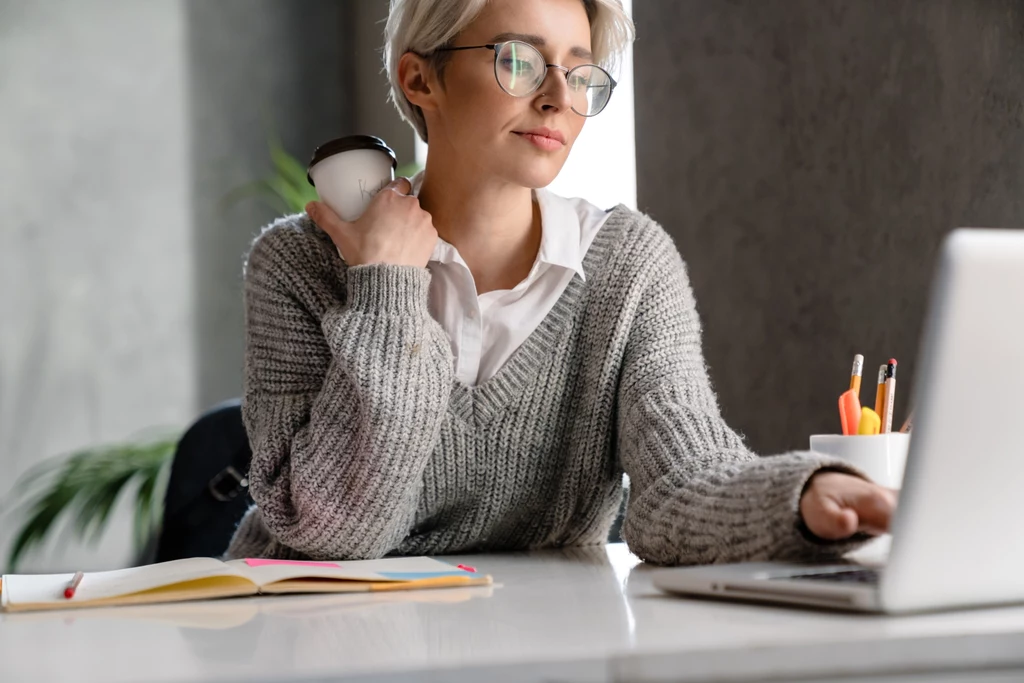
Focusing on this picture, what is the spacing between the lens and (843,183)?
1.74 metres

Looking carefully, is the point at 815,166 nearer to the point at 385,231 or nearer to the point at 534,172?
the point at 534,172

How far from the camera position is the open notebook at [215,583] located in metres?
0.88

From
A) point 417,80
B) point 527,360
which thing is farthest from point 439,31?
point 527,360

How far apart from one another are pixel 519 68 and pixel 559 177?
5.53 feet

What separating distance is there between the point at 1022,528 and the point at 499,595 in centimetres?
38

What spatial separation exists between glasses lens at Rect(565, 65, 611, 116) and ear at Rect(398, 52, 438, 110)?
20 cm

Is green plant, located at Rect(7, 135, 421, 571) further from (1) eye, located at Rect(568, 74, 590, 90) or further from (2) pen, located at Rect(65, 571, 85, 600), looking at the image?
(2) pen, located at Rect(65, 571, 85, 600)

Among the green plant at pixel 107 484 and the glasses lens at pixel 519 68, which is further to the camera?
the green plant at pixel 107 484

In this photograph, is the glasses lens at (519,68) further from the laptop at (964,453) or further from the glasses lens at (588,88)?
the laptop at (964,453)

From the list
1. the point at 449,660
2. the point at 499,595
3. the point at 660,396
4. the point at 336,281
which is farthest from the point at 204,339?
the point at 449,660

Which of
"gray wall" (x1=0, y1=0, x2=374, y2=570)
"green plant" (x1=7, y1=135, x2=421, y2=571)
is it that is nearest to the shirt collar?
"green plant" (x1=7, y1=135, x2=421, y2=571)

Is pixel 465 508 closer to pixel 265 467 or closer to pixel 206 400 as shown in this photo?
pixel 265 467

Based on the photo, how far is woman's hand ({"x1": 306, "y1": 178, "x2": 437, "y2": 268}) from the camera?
4.28 ft

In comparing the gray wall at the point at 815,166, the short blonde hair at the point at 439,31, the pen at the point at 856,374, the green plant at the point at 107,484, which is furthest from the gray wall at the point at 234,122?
the pen at the point at 856,374
